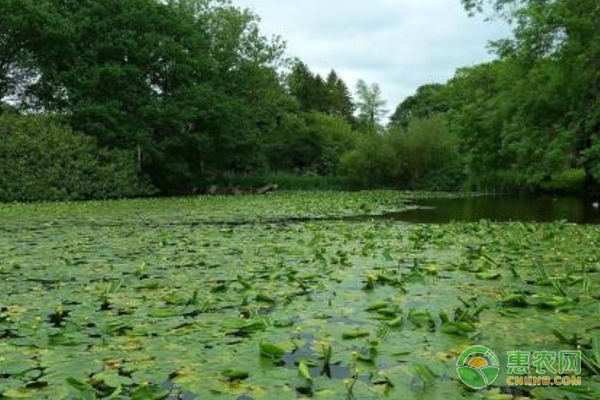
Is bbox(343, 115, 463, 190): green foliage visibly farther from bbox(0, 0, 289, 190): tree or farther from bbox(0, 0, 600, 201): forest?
bbox(0, 0, 289, 190): tree

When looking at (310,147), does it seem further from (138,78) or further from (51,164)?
(51,164)

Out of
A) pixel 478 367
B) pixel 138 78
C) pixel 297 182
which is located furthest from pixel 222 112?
pixel 478 367

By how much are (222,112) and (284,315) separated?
94.6 ft

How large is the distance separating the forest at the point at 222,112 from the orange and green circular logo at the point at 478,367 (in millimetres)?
12369

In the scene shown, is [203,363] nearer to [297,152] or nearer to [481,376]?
[481,376]

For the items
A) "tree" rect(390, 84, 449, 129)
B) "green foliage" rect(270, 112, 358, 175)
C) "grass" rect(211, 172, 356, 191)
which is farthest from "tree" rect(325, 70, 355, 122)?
"grass" rect(211, 172, 356, 191)

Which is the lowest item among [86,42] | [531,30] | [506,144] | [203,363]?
[203,363]

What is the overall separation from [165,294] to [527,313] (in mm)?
3424

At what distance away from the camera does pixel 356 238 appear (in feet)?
34.6

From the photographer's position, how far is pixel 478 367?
139 inches

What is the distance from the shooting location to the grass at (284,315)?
11.4 feet

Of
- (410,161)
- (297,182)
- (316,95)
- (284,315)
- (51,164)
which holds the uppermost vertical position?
(316,95)

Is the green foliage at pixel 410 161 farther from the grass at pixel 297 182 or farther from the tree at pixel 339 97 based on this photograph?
the tree at pixel 339 97

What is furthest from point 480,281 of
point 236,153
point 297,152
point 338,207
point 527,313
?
point 297,152
